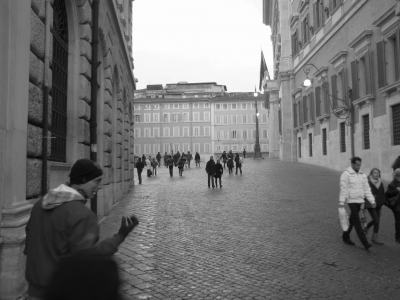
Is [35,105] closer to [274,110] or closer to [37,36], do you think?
[37,36]

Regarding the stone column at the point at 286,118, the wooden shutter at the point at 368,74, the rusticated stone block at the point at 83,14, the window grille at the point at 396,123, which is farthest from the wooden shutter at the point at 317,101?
the rusticated stone block at the point at 83,14

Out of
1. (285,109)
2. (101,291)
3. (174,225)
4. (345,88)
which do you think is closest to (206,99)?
(285,109)

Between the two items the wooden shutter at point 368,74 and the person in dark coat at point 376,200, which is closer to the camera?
the person in dark coat at point 376,200

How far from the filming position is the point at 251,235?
8562 millimetres

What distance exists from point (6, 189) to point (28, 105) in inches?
47.5

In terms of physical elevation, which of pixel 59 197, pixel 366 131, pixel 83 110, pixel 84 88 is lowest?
pixel 59 197

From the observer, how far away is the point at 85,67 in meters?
9.23

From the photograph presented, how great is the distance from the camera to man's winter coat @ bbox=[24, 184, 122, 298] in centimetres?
220

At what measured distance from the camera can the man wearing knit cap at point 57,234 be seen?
7.22 feet

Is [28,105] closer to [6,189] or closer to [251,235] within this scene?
[6,189]

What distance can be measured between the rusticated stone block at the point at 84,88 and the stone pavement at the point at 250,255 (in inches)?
114

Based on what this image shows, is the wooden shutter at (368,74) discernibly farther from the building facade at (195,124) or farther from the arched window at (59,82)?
the building facade at (195,124)

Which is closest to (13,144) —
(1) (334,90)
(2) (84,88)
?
(2) (84,88)

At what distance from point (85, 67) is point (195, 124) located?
71.2 m
